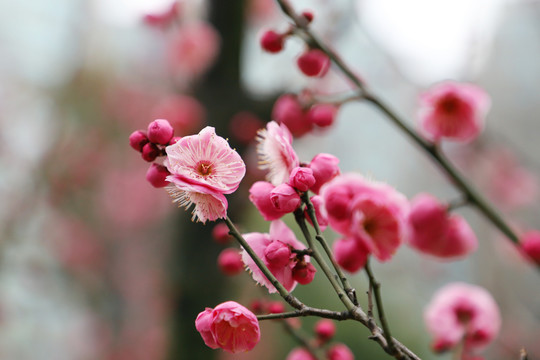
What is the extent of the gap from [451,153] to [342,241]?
190 cm

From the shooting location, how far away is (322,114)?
62cm

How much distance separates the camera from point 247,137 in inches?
40.1

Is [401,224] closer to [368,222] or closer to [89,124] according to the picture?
[368,222]

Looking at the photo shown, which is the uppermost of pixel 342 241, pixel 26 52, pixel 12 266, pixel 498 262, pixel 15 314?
pixel 342 241

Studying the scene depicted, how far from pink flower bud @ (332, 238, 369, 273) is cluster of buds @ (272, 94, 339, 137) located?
0.32 meters

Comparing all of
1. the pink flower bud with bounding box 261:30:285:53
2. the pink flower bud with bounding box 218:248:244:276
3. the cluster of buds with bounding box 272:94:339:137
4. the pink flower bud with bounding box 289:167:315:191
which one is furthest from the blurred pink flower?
the pink flower bud with bounding box 289:167:315:191

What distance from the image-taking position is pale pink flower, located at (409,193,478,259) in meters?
0.45

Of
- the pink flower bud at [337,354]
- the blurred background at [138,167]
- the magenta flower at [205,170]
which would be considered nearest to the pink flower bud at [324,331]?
the pink flower bud at [337,354]

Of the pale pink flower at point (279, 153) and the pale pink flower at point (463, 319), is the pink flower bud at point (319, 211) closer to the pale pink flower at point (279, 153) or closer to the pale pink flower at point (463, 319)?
the pale pink flower at point (279, 153)

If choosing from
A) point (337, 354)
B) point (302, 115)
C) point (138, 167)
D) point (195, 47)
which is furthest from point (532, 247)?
point (138, 167)

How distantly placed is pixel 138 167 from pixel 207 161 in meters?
2.41

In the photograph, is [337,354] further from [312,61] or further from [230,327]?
[312,61]

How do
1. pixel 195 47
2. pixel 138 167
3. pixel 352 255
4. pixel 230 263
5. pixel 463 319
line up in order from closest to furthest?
pixel 352 255
pixel 230 263
pixel 463 319
pixel 195 47
pixel 138 167

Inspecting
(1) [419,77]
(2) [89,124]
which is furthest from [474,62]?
(2) [89,124]
